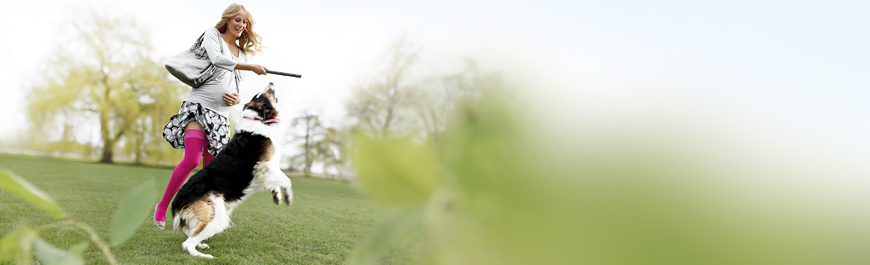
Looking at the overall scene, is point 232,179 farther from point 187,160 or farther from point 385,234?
point 385,234

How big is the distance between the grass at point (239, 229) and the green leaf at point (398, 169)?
833mm

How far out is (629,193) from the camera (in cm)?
6

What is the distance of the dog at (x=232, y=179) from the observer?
1.29m

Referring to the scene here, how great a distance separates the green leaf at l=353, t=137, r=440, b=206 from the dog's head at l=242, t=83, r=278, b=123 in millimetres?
1563

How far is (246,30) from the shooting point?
1.74 meters

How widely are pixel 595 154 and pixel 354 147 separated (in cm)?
4

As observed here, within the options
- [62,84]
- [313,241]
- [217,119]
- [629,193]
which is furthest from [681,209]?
[62,84]

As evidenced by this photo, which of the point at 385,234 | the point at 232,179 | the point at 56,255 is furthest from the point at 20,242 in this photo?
the point at 232,179

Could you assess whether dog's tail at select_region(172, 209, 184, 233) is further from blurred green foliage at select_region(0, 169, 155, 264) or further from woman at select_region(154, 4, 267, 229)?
blurred green foliage at select_region(0, 169, 155, 264)

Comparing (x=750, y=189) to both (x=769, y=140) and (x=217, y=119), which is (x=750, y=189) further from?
(x=217, y=119)

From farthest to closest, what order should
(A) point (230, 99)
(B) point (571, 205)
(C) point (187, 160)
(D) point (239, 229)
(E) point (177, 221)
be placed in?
1. (D) point (239, 229)
2. (A) point (230, 99)
3. (C) point (187, 160)
4. (E) point (177, 221)
5. (B) point (571, 205)

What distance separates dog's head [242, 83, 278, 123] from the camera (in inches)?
59.6

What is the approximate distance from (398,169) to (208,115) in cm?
166

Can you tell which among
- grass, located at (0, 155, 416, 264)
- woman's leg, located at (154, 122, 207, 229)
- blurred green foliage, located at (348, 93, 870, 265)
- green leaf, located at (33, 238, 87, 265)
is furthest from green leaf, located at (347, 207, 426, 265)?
woman's leg, located at (154, 122, 207, 229)
